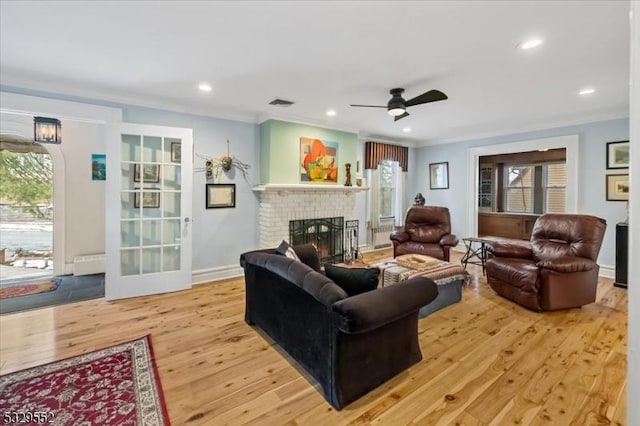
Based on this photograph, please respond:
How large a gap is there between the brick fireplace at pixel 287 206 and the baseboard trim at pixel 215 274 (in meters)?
0.55

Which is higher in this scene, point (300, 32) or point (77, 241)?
point (300, 32)

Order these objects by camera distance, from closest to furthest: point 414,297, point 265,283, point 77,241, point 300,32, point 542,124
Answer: point 414,297 < point 300,32 < point 265,283 < point 77,241 < point 542,124

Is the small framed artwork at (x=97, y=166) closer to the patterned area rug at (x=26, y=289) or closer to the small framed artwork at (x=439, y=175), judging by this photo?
the patterned area rug at (x=26, y=289)

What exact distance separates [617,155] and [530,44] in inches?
130

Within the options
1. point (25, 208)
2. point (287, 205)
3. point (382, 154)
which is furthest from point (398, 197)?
point (25, 208)

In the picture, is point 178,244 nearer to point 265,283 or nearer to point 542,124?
point 265,283

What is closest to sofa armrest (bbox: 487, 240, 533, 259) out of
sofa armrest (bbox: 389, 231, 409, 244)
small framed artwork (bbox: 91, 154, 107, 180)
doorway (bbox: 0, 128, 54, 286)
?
sofa armrest (bbox: 389, 231, 409, 244)

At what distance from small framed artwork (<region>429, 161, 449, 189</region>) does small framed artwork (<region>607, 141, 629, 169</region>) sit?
8.56 ft

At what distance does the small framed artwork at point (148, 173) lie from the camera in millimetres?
3875

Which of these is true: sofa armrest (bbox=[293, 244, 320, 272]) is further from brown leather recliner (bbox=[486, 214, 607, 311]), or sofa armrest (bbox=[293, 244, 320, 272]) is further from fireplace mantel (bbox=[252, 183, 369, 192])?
brown leather recliner (bbox=[486, 214, 607, 311])

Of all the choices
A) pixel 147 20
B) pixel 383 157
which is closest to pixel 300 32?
pixel 147 20

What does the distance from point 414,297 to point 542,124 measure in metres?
4.75

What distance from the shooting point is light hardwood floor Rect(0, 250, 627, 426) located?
190 cm

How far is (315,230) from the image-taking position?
529cm
